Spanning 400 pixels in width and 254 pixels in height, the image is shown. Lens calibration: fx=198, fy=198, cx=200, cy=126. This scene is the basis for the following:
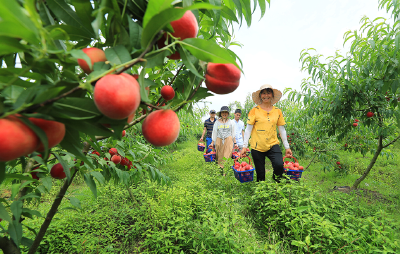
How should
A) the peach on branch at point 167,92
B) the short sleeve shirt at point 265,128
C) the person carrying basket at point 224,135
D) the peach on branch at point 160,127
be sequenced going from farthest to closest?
the person carrying basket at point 224,135 → the short sleeve shirt at point 265,128 → the peach on branch at point 167,92 → the peach on branch at point 160,127

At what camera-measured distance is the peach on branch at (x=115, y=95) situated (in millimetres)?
352

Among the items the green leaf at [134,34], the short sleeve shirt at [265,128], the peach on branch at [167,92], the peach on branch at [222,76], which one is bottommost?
the short sleeve shirt at [265,128]

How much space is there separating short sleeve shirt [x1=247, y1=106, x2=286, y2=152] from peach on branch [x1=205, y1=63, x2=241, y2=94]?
2649mm

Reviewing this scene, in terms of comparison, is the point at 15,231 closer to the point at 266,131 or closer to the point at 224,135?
the point at 266,131

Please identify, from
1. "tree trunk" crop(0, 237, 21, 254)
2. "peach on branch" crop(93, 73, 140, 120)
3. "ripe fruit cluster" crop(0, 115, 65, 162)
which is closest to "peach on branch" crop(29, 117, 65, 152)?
"ripe fruit cluster" crop(0, 115, 65, 162)

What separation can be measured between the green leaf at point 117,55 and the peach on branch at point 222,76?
20 centimetres

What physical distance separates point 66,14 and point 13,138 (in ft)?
1.03

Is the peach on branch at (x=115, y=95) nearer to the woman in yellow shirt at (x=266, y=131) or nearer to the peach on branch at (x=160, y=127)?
the peach on branch at (x=160, y=127)

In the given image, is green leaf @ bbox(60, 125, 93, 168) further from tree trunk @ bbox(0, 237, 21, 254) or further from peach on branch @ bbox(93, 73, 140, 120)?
tree trunk @ bbox(0, 237, 21, 254)

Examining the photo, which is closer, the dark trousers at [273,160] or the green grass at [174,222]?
the green grass at [174,222]

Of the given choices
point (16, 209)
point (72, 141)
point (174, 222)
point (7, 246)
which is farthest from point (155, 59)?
point (174, 222)

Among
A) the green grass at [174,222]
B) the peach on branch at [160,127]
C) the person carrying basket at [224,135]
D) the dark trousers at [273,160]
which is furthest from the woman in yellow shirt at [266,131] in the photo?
the peach on branch at [160,127]

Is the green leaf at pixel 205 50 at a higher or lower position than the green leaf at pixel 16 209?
higher

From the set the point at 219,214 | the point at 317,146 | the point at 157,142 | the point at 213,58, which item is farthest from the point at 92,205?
the point at 317,146
